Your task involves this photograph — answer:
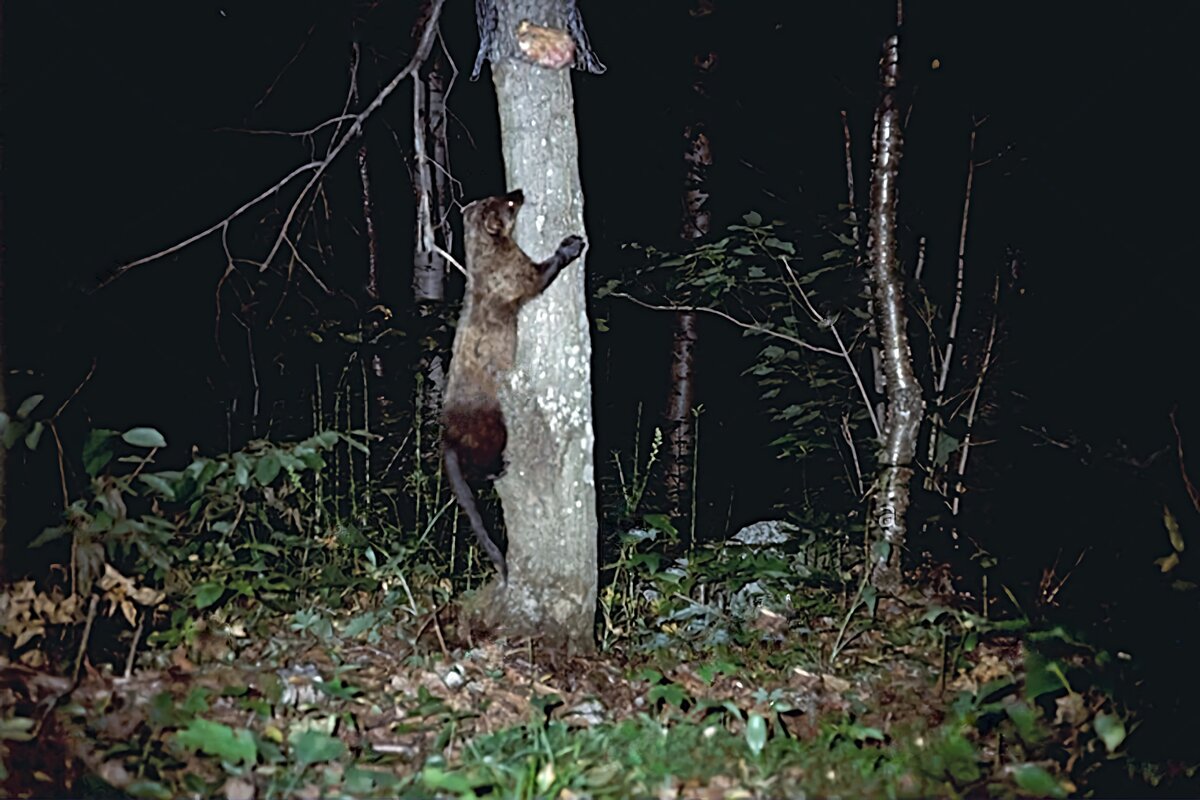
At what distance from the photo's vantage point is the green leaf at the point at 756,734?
3402 millimetres

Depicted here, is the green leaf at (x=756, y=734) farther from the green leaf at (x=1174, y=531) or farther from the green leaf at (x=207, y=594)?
the green leaf at (x=207, y=594)

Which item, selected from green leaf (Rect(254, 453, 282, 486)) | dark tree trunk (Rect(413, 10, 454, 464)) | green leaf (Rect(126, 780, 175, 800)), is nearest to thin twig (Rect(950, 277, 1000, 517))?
dark tree trunk (Rect(413, 10, 454, 464))

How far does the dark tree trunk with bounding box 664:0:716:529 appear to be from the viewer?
25.3 feet

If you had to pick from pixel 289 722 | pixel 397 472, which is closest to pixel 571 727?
pixel 289 722

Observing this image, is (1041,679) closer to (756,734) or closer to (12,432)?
(756,734)

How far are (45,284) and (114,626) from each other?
350cm

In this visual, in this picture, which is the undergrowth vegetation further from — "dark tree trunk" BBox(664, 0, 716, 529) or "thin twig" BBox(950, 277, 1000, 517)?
"dark tree trunk" BBox(664, 0, 716, 529)

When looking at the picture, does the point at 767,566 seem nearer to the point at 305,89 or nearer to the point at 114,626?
the point at 114,626

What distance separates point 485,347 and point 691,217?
3.61 m

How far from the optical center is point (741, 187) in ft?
36.1

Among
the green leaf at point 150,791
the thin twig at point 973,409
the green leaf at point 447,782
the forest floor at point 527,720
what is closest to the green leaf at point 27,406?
the forest floor at point 527,720

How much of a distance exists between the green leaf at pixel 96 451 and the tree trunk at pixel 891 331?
3.99 meters

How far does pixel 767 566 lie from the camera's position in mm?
5254

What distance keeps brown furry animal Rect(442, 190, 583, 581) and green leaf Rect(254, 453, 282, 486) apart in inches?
34.0
